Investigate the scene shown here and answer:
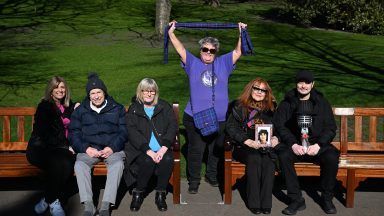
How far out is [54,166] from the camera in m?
5.83

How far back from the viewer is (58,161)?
5.86 metres

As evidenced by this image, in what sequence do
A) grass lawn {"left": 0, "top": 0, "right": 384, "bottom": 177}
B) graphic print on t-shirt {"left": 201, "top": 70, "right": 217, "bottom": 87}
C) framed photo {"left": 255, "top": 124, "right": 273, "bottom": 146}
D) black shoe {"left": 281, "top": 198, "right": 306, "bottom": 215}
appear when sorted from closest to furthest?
black shoe {"left": 281, "top": 198, "right": 306, "bottom": 215}
framed photo {"left": 255, "top": 124, "right": 273, "bottom": 146}
graphic print on t-shirt {"left": 201, "top": 70, "right": 217, "bottom": 87}
grass lawn {"left": 0, "top": 0, "right": 384, "bottom": 177}

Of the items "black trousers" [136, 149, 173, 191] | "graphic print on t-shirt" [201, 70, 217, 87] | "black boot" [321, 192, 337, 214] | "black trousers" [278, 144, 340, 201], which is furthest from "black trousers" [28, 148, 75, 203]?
"black boot" [321, 192, 337, 214]

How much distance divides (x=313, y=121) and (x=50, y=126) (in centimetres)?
290

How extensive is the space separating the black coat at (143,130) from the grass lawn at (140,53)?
415 cm

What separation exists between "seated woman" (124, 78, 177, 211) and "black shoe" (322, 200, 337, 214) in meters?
1.68

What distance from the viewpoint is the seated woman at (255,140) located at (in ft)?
19.5

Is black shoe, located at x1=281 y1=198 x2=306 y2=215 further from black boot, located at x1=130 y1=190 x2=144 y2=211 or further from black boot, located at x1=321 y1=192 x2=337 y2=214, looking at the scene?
black boot, located at x1=130 y1=190 x2=144 y2=211

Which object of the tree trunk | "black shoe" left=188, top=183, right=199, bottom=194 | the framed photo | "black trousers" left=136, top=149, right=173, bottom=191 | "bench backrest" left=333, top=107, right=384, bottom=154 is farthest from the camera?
the tree trunk

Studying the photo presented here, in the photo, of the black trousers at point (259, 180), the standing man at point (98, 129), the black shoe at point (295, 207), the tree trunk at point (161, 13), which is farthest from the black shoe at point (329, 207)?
the tree trunk at point (161, 13)

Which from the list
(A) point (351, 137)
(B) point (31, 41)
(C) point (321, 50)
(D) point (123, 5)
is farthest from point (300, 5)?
(A) point (351, 137)

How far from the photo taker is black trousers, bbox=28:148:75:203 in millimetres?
5773

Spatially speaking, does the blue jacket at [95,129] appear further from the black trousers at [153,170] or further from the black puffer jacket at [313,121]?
the black puffer jacket at [313,121]

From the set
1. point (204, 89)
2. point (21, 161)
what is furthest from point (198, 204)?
point (21, 161)
